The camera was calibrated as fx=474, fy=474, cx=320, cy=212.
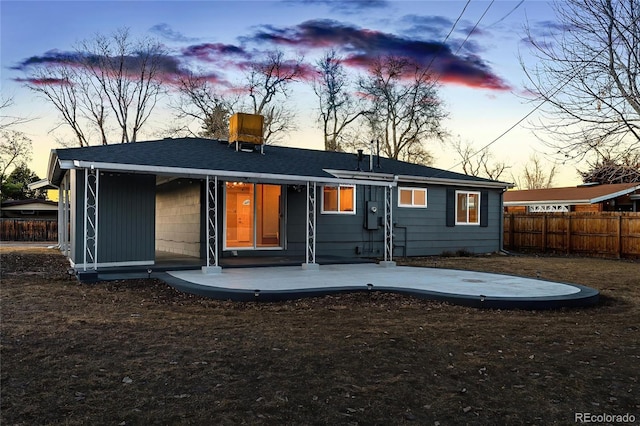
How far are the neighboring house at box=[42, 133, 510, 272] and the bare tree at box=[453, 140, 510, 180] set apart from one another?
21.6 metres

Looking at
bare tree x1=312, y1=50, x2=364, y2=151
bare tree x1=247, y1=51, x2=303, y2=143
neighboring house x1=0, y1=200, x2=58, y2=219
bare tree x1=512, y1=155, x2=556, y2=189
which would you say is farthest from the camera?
bare tree x1=512, y1=155, x2=556, y2=189

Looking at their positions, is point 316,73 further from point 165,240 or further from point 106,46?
point 165,240

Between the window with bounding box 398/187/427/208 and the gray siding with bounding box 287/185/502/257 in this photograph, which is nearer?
the gray siding with bounding box 287/185/502/257

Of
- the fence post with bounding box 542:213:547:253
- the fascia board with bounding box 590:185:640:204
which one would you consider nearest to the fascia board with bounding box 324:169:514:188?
the fence post with bounding box 542:213:547:253

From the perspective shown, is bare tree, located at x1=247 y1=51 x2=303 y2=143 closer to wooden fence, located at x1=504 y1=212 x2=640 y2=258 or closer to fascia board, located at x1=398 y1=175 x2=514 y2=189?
wooden fence, located at x1=504 y1=212 x2=640 y2=258

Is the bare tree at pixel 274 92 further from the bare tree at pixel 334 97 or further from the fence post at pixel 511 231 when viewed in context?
the fence post at pixel 511 231

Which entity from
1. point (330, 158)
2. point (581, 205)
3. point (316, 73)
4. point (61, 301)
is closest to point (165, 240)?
point (330, 158)

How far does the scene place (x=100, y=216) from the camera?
380 inches

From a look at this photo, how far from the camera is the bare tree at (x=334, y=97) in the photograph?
2911cm

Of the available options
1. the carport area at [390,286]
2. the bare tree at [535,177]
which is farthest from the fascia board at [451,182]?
the bare tree at [535,177]

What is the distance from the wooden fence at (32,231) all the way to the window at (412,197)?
1912 cm

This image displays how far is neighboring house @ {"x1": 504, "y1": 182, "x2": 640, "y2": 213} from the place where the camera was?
22.2 m

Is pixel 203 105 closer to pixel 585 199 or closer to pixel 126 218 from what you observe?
pixel 126 218

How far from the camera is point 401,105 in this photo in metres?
29.3
